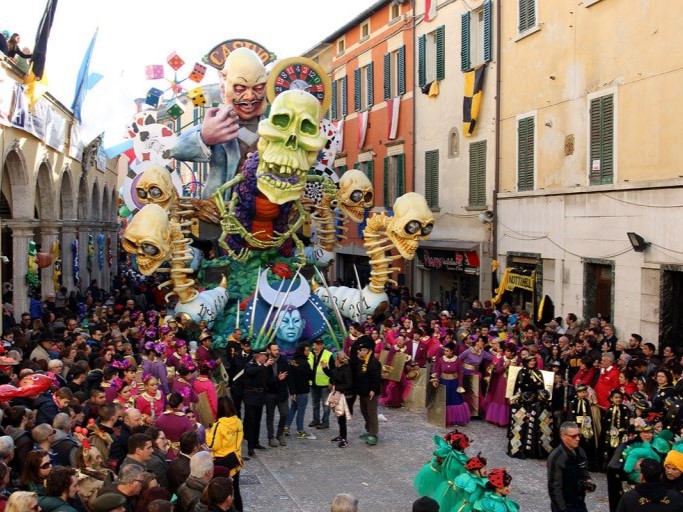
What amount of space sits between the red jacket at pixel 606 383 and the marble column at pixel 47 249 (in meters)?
15.6

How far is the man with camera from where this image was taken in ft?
25.7

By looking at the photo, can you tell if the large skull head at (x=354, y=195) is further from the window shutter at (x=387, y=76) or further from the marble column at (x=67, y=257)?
the window shutter at (x=387, y=76)

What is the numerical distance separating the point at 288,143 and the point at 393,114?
14891 mm

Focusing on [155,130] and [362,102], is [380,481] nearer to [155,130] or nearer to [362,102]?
[155,130]

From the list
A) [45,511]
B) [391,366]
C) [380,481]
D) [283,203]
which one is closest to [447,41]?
[283,203]

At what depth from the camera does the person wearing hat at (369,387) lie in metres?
12.6

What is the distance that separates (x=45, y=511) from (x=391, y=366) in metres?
9.34

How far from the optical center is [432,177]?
2745cm

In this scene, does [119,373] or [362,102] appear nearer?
[119,373]

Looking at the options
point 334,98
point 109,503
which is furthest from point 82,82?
Result: point 109,503

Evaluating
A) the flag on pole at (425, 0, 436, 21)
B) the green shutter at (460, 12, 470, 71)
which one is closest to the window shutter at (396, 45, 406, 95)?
the flag on pole at (425, 0, 436, 21)

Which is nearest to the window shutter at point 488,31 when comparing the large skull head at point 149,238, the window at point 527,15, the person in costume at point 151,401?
the window at point 527,15

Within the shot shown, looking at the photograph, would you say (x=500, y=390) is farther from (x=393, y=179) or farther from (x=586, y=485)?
(x=393, y=179)

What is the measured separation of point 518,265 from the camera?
72.1 ft
